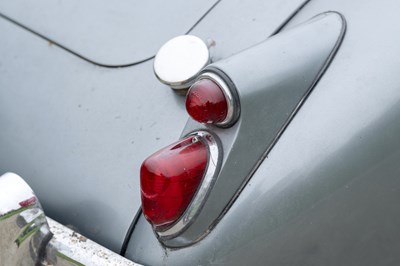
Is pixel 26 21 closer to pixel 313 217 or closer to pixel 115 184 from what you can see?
pixel 115 184

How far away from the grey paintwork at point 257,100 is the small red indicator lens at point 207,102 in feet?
0.08

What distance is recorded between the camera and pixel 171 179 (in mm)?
1121

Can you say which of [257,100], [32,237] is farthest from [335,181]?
[32,237]

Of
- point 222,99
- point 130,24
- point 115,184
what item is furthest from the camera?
point 130,24

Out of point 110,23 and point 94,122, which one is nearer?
point 94,122

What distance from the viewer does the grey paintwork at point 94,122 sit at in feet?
4.49

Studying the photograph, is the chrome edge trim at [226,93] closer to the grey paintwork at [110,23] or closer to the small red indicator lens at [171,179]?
the small red indicator lens at [171,179]

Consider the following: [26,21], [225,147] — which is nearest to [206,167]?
[225,147]

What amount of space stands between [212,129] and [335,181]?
0.23 m

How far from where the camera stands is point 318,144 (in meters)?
1.12

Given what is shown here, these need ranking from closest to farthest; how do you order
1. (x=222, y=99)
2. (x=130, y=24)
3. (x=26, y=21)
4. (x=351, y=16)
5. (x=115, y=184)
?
(x=222, y=99) < (x=351, y=16) < (x=115, y=184) < (x=130, y=24) < (x=26, y=21)

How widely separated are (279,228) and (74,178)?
Result: 498mm

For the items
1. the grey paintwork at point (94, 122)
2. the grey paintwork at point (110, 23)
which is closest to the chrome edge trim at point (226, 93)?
the grey paintwork at point (94, 122)

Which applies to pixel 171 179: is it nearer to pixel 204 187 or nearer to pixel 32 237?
pixel 204 187
